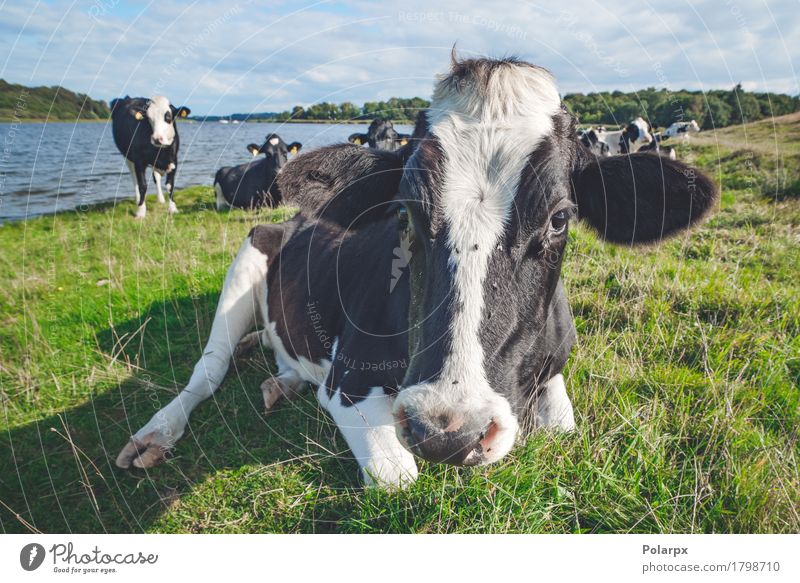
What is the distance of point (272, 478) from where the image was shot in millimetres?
3000

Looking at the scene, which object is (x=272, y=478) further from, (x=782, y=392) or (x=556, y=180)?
(x=782, y=392)

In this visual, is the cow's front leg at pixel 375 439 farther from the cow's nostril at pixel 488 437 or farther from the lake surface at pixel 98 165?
the lake surface at pixel 98 165

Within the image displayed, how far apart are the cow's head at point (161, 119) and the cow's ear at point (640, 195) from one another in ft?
40.8

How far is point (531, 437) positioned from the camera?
2891 millimetres

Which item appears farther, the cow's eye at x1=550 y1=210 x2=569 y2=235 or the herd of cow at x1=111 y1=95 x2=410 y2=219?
the herd of cow at x1=111 y1=95 x2=410 y2=219

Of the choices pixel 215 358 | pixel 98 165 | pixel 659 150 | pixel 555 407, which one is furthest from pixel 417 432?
pixel 98 165

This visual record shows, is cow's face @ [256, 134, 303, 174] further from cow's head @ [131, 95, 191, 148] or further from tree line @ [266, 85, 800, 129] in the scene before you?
tree line @ [266, 85, 800, 129]

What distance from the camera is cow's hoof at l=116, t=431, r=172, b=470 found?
133 inches

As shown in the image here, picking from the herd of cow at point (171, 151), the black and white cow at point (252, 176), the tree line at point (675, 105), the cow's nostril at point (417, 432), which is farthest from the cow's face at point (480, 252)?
the black and white cow at point (252, 176)

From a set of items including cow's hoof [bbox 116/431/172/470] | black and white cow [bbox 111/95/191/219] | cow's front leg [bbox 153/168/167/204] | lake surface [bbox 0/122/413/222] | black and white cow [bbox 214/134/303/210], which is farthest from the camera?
black and white cow [bbox 214/134/303/210]

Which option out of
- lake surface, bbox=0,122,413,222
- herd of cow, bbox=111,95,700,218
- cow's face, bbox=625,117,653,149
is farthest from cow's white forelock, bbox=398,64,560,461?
cow's face, bbox=625,117,653,149

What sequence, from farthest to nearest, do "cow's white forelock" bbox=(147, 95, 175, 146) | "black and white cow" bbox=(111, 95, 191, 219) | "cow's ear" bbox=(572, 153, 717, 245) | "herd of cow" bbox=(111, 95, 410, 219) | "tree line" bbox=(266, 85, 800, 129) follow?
"cow's white forelock" bbox=(147, 95, 175, 146) < "herd of cow" bbox=(111, 95, 410, 219) < "black and white cow" bbox=(111, 95, 191, 219) < "tree line" bbox=(266, 85, 800, 129) < "cow's ear" bbox=(572, 153, 717, 245)

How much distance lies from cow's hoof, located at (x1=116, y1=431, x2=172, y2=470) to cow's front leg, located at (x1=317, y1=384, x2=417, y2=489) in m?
1.18
